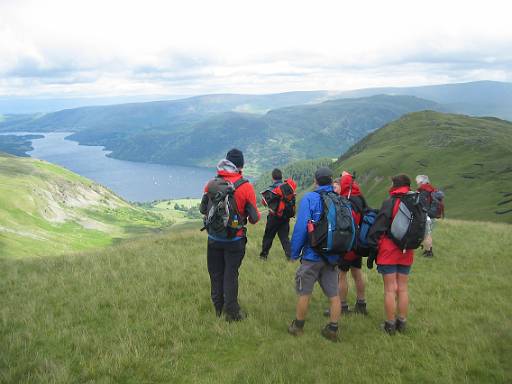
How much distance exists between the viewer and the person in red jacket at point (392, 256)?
793cm

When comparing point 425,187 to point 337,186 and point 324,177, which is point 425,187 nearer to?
point 337,186

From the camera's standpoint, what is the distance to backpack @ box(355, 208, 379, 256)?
322 inches

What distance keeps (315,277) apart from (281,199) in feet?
19.0

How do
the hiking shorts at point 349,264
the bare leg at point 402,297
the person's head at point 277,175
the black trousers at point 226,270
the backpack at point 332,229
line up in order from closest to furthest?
the backpack at point 332,229
the bare leg at point 402,297
the black trousers at point 226,270
the hiking shorts at point 349,264
the person's head at point 277,175

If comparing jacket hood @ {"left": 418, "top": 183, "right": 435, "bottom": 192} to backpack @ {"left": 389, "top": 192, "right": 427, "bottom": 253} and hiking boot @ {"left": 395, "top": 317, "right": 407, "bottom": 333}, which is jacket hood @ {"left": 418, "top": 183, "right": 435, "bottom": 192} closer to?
backpack @ {"left": 389, "top": 192, "right": 427, "bottom": 253}

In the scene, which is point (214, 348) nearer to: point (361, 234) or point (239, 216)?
point (239, 216)

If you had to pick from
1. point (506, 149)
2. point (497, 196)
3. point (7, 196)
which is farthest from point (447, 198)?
point (7, 196)

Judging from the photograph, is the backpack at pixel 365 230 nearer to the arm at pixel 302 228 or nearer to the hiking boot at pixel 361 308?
the arm at pixel 302 228

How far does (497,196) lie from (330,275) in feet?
335

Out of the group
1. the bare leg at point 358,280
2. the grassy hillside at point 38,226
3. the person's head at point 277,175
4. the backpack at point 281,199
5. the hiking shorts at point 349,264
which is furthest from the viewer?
the grassy hillside at point 38,226

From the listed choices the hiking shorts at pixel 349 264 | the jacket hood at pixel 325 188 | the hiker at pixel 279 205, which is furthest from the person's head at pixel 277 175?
the jacket hood at pixel 325 188

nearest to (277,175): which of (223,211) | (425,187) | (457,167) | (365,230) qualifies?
(425,187)

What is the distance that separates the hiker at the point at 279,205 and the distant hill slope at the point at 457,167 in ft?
248

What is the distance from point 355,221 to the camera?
8438 millimetres
